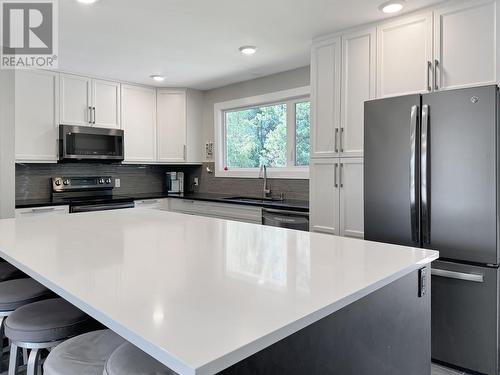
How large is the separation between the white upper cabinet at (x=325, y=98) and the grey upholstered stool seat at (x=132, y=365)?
2.32 m

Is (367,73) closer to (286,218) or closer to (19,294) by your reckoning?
(286,218)

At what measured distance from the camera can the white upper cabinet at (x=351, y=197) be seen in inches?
111

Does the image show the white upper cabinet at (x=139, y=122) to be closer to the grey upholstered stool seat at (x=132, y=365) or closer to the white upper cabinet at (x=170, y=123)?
the white upper cabinet at (x=170, y=123)

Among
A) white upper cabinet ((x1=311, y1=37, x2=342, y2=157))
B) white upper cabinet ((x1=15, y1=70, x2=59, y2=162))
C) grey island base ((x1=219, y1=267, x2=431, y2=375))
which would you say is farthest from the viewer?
white upper cabinet ((x1=15, y1=70, x2=59, y2=162))

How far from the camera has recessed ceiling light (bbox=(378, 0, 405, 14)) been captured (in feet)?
7.81

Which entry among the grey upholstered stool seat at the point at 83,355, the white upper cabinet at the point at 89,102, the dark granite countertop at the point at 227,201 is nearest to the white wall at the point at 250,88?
the dark granite countertop at the point at 227,201

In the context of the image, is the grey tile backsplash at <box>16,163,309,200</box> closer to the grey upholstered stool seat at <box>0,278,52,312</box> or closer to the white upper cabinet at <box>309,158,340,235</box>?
the white upper cabinet at <box>309,158,340,235</box>

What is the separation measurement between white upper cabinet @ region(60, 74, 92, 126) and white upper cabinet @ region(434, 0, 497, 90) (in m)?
3.54

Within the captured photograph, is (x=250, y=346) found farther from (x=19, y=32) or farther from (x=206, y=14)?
(x=19, y=32)

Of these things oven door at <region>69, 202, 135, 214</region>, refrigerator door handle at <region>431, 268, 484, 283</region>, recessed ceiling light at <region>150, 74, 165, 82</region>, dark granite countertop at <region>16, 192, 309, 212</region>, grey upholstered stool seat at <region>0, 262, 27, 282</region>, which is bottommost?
refrigerator door handle at <region>431, 268, 484, 283</region>

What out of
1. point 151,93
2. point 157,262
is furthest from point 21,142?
point 157,262

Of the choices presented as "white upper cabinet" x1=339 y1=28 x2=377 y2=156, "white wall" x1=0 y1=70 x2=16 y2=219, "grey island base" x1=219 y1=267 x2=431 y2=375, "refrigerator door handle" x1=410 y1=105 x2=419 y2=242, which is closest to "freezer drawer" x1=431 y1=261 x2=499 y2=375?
"refrigerator door handle" x1=410 y1=105 x2=419 y2=242

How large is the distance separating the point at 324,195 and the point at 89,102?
9.53 ft

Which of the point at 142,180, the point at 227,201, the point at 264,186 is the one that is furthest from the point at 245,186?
the point at 142,180
